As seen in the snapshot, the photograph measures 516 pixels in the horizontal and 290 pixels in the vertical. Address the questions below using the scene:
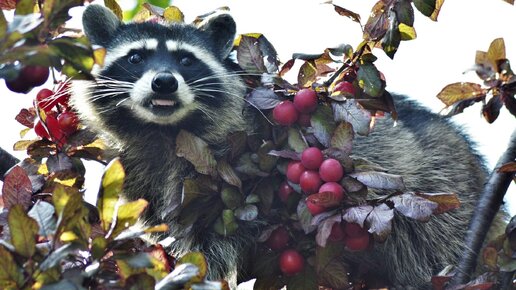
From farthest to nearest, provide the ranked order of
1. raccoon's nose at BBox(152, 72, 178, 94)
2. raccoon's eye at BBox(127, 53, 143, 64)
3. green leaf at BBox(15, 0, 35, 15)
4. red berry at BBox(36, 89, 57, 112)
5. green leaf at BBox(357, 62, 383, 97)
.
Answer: raccoon's eye at BBox(127, 53, 143, 64)
raccoon's nose at BBox(152, 72, 178, 94)
red berry at BBox(36, 89, 57, 112)
green leaf at BBox(357, 62, 383, 97)
green leaf at BBox(15, 0, 35, 15)

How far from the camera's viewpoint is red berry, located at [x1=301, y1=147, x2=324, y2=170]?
456 centimetres

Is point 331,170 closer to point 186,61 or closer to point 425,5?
point 425,5

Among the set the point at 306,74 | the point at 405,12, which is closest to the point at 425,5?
the point at 405,12

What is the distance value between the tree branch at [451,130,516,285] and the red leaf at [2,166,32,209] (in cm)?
241

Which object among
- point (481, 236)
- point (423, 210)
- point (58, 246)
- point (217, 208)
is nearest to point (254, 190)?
point (217, 208)

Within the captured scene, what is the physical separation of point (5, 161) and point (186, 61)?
1.65 metres

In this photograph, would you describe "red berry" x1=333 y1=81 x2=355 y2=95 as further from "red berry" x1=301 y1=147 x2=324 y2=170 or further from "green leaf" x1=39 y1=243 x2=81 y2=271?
"green leaf" x1=39 y1=243 x2=81 y2=271

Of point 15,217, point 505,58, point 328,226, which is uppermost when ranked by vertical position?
point 505,58

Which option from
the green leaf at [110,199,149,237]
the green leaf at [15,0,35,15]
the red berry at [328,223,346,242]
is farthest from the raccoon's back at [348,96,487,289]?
the green leaf at [15,0,35,15]

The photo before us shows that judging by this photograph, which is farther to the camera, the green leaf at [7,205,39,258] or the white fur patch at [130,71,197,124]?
the white fur patch at [130,71,197,124]

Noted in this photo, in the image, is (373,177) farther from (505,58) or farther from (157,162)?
(157,162)

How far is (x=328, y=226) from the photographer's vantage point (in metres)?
4.29

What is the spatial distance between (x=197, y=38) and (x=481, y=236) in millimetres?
2611

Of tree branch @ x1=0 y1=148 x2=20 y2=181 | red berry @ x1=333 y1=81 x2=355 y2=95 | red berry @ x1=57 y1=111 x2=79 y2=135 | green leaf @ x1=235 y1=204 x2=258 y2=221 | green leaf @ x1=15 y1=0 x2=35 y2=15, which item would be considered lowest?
tree branch @ x1=0 y1=148 x2=20 y2=181
